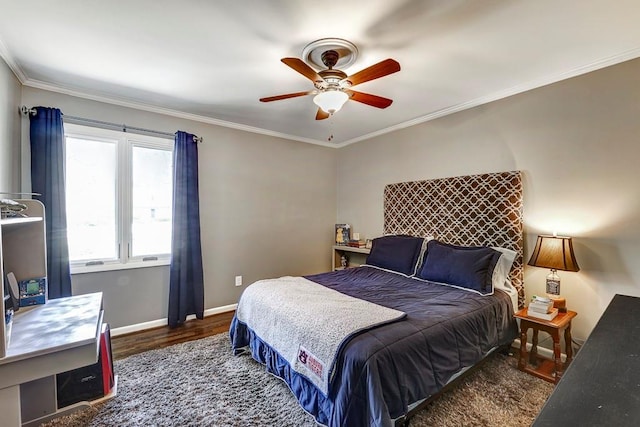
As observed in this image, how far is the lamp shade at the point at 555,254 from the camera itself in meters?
2.23

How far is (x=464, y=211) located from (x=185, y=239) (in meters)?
3.17

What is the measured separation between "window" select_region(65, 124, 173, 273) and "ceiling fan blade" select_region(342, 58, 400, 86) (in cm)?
247

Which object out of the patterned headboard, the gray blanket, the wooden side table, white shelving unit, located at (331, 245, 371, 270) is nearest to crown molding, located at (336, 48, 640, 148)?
the patterned headboard

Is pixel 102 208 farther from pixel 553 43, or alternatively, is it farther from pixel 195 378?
pixel 553 43

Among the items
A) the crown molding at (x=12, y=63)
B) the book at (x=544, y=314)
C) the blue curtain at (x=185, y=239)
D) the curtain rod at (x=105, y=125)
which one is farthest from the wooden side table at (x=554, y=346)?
the crown molding at (x=12, y=63)

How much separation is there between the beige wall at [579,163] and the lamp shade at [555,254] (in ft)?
0.89

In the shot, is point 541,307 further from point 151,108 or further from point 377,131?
point 151,108

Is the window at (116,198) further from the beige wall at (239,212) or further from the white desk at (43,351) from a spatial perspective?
the white desk at (43,351)

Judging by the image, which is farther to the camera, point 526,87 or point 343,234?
point 343,234

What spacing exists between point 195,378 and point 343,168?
357 cm

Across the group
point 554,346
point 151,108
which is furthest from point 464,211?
point 151,108

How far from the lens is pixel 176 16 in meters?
1.80

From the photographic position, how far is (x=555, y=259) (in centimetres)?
228

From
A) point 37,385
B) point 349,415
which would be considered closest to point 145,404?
point 37,385
